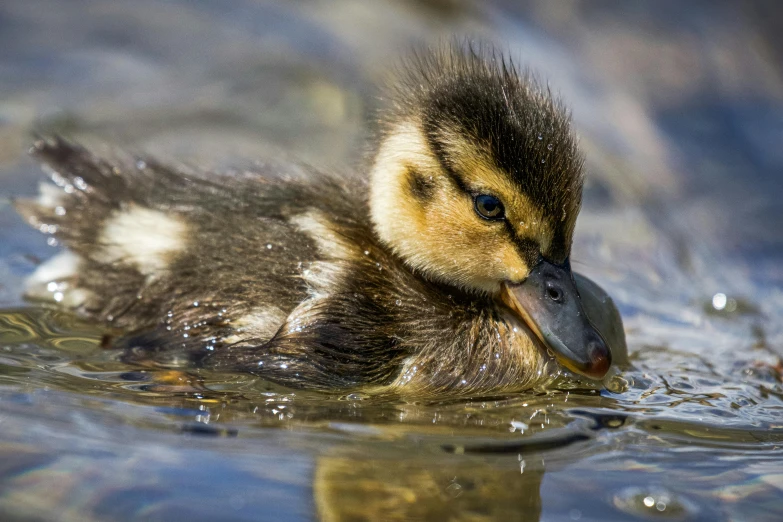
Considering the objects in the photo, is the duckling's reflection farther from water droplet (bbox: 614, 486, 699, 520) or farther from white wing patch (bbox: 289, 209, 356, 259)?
white wing patch (bbox: 289, 209, 356, 259)

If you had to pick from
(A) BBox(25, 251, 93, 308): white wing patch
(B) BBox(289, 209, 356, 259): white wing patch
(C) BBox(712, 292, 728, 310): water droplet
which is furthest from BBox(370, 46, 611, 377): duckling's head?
(C) BBox(712, 292, 728, 310): water droplet

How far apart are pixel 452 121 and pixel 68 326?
1.19m

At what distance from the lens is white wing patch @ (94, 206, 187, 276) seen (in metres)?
2.81

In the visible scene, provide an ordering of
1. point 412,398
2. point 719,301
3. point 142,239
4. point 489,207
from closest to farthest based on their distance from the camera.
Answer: point 412,398, point 489,207, point 142,239, point 719,301

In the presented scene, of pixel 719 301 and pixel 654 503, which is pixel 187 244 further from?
pixel 719 301

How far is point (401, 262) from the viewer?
2.77 metres

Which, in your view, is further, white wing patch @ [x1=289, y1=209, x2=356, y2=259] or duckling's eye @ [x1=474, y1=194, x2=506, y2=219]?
white wing patch @ [x1=289, y1=209, x2=356, y2=259]

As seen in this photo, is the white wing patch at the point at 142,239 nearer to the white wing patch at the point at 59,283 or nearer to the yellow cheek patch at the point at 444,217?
the white wing patch at the point at 59,283

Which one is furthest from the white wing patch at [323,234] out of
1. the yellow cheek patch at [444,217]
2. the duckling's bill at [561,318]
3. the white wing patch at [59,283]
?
the white wing patch at [59,283]

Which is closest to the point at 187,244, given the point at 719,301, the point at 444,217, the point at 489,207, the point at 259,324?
the point at 259,324

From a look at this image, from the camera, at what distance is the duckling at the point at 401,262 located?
8.32 ft

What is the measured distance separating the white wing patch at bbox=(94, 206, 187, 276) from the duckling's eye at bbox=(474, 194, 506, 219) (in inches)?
30.7

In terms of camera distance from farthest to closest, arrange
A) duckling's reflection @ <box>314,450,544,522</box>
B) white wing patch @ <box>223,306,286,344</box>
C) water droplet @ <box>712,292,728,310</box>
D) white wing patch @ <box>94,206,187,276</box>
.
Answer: water droplet @ <box>712,292,728,310</box>
white wing patch @ <box>94,206,187,276</box>
white wing patch @ <box>223,306,286,344</box>
duckling's reflection @ <box>314,450,544,522</box>

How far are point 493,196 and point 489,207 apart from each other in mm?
32
